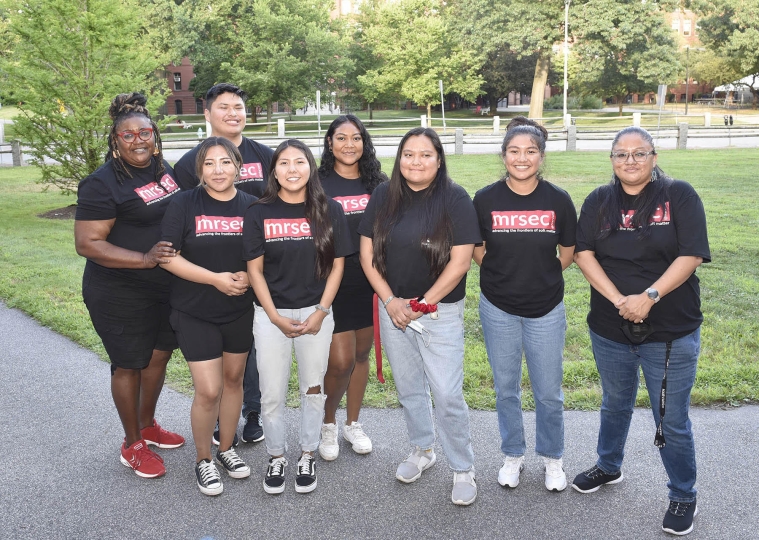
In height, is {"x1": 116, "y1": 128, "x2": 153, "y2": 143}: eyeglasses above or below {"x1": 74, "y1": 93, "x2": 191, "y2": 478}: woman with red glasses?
above

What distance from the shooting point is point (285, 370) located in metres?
4.07

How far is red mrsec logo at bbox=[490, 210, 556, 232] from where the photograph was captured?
3.72m

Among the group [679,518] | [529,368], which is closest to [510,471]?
[529,368]

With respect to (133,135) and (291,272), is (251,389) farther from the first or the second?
(133,135)

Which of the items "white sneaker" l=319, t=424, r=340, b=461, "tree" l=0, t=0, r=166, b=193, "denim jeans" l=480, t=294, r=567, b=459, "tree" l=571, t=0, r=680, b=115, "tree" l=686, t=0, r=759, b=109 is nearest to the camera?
"denim jeans" l=480, t=294, r=567, b=459

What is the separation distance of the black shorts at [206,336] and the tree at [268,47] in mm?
46705

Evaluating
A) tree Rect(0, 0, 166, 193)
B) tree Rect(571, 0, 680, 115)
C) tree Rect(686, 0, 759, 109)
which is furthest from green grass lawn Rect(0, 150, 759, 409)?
tree Rect(686, 0, 759, 109)

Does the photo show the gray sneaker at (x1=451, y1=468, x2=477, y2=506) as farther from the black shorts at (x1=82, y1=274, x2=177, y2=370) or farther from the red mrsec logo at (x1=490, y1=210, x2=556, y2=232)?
the black shorts at (x1=82, y1=274, x2=177, y2=370)

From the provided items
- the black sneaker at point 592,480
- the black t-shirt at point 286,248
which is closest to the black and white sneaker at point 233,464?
the black t-shirt at point 286,248

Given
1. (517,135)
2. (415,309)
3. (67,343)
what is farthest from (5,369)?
(517,135)

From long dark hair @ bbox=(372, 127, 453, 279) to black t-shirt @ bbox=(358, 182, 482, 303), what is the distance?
2cm

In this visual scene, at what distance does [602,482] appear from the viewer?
3.95 meters

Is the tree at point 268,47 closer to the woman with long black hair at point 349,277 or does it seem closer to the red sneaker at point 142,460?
the woman with long black hair at point 349,277

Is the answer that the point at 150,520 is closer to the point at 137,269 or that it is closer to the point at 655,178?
the point at 137,269
